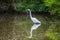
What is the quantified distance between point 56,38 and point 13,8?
394 inches

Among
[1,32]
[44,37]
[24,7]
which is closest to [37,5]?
[24,7]

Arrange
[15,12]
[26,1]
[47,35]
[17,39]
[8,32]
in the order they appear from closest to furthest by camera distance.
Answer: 1. [17,39]
2. [47,35]
3. [8,32]
4. [15,12]
5. [26,1]

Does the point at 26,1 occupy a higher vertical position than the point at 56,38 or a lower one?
lower

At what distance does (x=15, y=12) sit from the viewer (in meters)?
19.2

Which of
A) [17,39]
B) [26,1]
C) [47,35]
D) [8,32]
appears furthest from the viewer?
[26,1]

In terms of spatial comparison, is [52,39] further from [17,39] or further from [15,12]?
[15,12]

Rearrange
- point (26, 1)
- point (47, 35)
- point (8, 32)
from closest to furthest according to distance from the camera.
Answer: point (47, 35), point (8, 32), point (26, 1)

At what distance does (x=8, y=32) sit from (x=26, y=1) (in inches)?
416

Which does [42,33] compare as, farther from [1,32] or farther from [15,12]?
[15,12]

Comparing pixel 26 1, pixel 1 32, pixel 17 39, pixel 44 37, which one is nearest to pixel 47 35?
pixel 44 37

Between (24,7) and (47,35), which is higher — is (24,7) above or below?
below

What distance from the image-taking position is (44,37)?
9.66 meters

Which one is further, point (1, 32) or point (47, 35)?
point (1, 32)

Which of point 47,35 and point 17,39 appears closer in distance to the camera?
point 17,39
